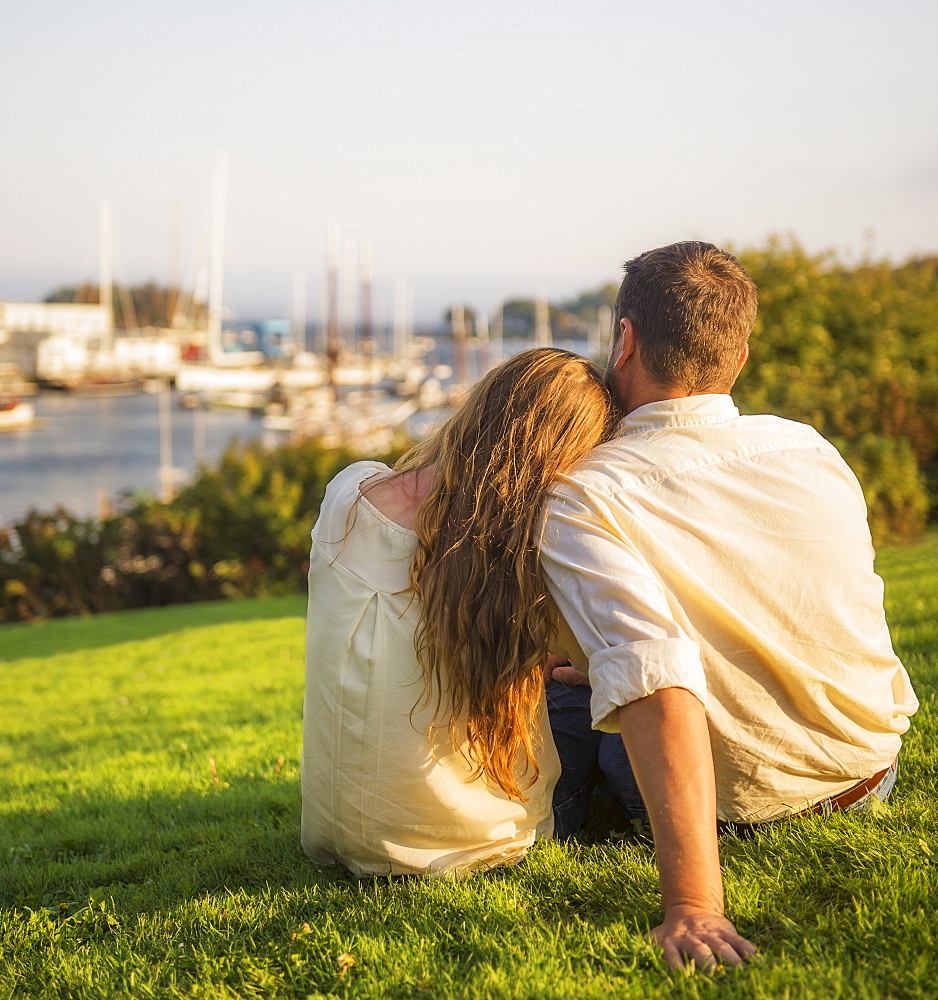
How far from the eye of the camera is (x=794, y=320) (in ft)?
55.4

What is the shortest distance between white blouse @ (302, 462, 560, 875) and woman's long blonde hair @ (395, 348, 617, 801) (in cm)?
7

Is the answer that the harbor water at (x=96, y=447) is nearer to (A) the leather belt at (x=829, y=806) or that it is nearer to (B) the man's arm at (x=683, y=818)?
(A) the leather belt at (x=829, y=806)

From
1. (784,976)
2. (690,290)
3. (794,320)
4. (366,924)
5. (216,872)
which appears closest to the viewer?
(784,976)

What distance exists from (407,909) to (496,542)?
975 mm

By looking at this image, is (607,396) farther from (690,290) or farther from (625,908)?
Answer: (625,908)

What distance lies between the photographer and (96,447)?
52094mm

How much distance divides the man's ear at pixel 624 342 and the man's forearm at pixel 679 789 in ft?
2.73

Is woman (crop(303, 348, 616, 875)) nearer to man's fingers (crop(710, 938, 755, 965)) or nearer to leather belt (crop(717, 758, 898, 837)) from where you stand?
leather belt (crop(717, 758, 898, 837))

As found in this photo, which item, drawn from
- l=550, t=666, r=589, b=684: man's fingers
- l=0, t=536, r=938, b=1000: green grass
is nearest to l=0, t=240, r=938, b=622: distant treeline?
l=0, t=536, r=938, b=1000: green grass

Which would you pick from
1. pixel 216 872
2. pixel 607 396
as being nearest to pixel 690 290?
pixel 607 396

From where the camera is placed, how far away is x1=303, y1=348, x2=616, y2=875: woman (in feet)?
6.89

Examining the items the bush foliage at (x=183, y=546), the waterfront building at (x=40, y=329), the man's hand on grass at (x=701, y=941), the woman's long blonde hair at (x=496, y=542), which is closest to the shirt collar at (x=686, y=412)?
the woman's long blonde hair at (x=496, y=542)

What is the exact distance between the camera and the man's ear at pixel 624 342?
219 centimetres

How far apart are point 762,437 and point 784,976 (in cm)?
114
